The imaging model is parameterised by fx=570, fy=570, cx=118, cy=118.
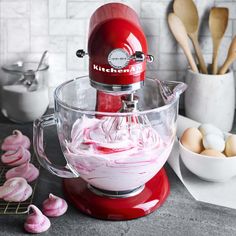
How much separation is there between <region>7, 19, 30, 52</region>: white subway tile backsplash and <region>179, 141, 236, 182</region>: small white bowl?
0.55m

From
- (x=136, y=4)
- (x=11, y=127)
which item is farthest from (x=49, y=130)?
(x=136, y=4)

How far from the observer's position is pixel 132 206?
1016 mm

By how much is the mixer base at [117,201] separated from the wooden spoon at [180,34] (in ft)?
1.28

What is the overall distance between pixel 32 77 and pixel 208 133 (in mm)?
488

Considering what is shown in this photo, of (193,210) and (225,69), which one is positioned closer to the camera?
(193,210)

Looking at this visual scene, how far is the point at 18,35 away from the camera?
145cm

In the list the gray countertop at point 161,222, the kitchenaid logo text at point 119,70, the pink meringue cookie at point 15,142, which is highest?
the kitchenaid logo text at point 119,70

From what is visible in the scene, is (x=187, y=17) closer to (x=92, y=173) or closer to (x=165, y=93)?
(x=165, y=93)

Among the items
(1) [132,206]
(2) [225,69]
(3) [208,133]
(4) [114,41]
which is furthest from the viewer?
(2) [225,69]

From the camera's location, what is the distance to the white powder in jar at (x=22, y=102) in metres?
1.39

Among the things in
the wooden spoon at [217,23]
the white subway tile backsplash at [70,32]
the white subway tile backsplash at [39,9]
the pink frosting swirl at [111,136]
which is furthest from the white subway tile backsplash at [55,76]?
the pink frosting swirl at [111,136]

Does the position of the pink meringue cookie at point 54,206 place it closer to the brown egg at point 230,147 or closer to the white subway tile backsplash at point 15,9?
the brown egg at point 230,147

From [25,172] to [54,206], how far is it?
150 mm

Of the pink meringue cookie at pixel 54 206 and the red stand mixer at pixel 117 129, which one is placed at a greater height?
the red stand mixer at pixel 117 129
